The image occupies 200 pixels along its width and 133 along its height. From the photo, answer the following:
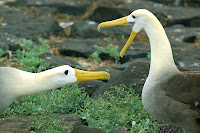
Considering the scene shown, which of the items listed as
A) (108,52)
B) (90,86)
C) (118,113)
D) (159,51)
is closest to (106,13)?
(108,52)

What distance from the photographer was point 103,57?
8.05 metres

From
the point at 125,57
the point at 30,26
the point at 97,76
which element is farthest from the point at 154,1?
the point at 97,76

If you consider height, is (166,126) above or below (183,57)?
above

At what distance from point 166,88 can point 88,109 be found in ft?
3.88

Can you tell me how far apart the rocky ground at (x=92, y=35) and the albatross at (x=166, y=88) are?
2.03 ft

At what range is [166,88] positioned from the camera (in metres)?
3.94

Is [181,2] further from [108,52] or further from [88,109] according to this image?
[88,109]

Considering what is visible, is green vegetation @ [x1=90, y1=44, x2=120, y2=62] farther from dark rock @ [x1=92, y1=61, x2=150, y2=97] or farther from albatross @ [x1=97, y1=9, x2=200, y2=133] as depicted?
albatross @ [x1=97, y1=9, x2=200, y2=133]

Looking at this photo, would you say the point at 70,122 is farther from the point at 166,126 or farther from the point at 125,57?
the point at 125,57

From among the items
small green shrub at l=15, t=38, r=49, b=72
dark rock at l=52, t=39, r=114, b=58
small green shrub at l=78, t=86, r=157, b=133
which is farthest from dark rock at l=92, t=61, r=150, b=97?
dark rock at l=52, t=39, r=114, b=58

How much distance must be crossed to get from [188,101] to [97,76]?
1108mm

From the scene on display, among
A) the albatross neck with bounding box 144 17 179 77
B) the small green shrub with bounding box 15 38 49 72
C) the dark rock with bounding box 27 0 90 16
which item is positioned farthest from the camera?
the dark rock with bounding box 27 0 90 16

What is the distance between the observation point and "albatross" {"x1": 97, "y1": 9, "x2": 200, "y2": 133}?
379 cm

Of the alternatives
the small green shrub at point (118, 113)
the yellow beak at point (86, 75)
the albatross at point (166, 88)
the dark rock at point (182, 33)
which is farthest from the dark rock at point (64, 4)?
the albatross at point (166, 88)
